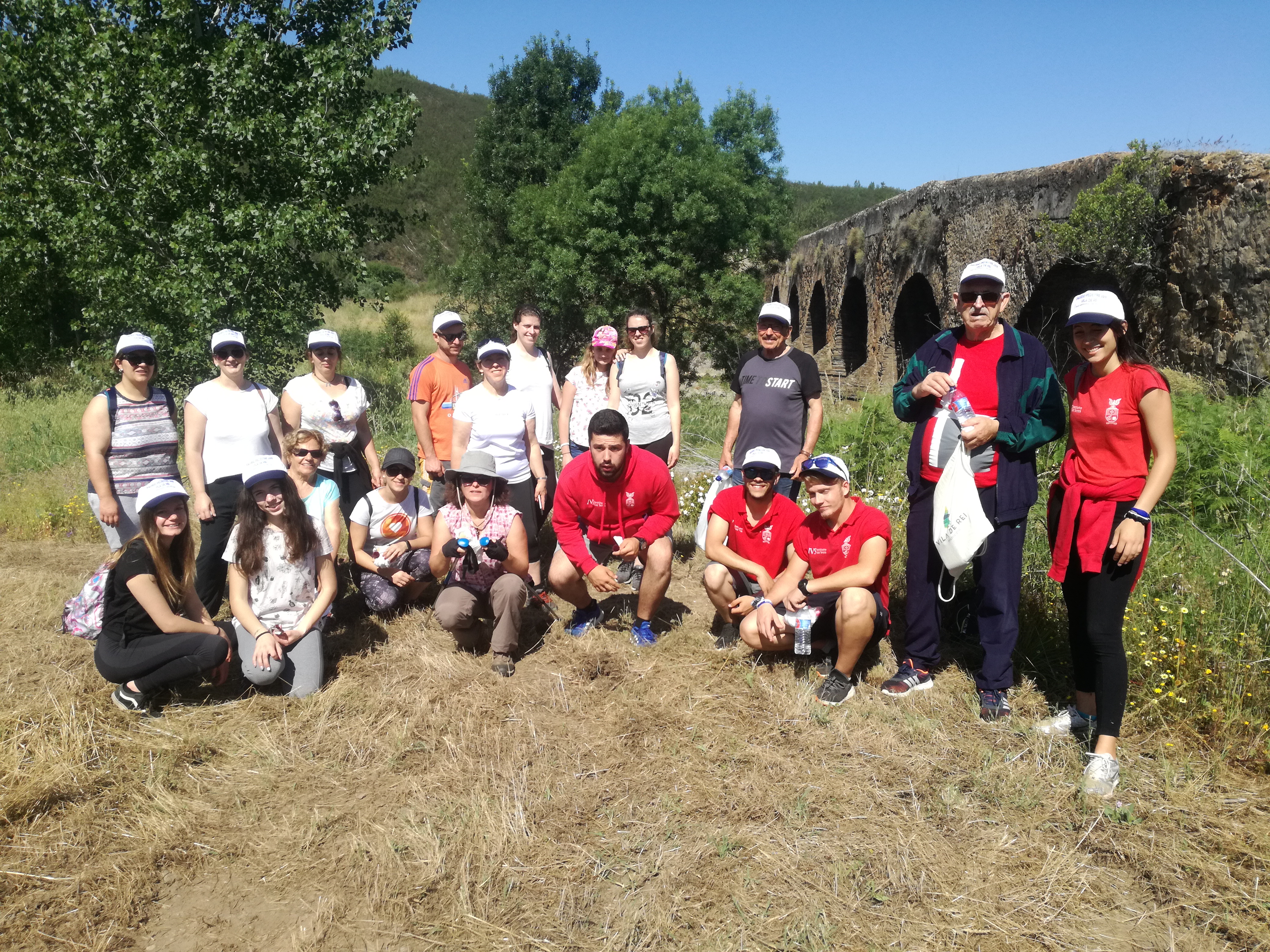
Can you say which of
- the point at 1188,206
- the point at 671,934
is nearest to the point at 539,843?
the point at 671,934

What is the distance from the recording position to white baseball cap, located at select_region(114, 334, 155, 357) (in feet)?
13.7

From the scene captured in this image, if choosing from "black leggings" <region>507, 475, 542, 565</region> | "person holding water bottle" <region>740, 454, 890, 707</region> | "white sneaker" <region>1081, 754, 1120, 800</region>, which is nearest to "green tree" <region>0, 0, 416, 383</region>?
"black leggings" <region>507, 475, 542, 565</region>

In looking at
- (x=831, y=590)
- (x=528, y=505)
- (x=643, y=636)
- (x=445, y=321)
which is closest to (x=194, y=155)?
(x=445, y=321)

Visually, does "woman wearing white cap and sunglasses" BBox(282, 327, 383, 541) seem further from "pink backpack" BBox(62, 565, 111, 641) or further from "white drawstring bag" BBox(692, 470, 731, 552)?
"white drawstring bag" BBox(692, 470, 731, 552)

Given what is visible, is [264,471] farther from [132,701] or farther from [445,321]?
[445,321]

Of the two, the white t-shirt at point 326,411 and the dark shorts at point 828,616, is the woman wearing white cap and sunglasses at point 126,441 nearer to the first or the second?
the white t-shirt at point 326,411

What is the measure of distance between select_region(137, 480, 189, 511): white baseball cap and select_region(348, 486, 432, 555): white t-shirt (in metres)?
1.18

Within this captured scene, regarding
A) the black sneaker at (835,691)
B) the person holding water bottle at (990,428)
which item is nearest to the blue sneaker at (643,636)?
the black sneaker at (835,691)

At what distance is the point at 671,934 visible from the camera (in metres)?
2.46

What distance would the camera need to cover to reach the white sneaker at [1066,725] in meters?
3.42

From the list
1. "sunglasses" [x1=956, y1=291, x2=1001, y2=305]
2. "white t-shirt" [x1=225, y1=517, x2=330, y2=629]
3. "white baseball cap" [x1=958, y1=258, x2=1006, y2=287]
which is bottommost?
"white t-shirt" [x1=225, y1=517, x2=330, y2=629]

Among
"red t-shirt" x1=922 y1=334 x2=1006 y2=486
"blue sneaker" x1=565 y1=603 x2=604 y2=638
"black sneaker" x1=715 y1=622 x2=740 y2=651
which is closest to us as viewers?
"red t-shirt" x1=922 y1=334 x2=1006 y2=486

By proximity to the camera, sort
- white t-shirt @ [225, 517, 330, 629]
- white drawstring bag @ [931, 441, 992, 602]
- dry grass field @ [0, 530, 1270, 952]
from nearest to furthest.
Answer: dry grass field @ [0, 530, 1270, 952] < white drawstring bag @ [931, 441, 992, 602] < white t-shirt @ [225, 517, 330, 629]

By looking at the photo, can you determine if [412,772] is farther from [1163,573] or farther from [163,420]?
[1163,573]
